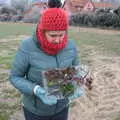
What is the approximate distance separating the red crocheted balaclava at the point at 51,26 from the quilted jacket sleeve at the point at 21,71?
5.6 inches

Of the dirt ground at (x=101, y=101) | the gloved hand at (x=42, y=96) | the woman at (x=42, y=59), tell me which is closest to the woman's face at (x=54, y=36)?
the woman at (x=42, y=59)

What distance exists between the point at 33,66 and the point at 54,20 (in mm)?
381

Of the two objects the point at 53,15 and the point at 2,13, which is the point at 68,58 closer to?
the point at 53,15

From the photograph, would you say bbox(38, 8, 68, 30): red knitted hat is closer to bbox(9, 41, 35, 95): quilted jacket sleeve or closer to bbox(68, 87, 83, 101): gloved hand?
bbox(9, 41, 35, 95): quilted jacket sleeve

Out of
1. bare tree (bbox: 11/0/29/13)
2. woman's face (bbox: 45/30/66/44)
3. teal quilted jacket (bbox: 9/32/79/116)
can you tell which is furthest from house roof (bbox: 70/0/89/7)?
woman's face (bbox: 45/30/66/44)

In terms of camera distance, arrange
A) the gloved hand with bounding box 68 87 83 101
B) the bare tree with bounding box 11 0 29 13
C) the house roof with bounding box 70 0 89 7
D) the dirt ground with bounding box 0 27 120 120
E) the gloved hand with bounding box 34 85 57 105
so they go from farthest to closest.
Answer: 1. the bare tree with bounding box 11 0 29 13
2. the house roof with bounding box 70 0 89 7
3. the dirt ground with bounding box 0 27 120 120
4. the gloved hand with bounding box 68 87 83 101
5. the gloved hand with bounding box 34 85 57 105

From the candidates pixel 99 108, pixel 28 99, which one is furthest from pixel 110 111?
pixel 28 99

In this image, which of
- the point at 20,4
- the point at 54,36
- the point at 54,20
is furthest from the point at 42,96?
the point at 20,4

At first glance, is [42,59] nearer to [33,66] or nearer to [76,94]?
[33,66]

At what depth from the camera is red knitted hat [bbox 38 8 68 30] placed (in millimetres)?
2631

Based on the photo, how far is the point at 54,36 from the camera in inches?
104

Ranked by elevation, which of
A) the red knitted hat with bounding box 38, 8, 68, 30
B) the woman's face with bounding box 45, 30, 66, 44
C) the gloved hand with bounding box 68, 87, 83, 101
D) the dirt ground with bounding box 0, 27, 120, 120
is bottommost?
the dirt ground with bounding box 0, 27, 120, 120

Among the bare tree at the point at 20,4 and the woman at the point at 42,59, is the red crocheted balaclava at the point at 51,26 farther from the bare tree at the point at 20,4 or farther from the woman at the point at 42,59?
the bare tree at the point at 20,4

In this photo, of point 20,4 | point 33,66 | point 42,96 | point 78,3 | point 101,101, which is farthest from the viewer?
point 20,4
